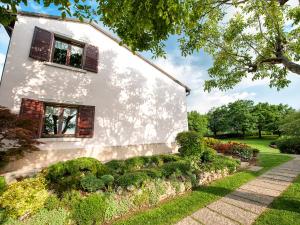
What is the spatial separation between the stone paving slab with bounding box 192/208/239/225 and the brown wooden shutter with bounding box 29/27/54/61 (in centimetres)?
898

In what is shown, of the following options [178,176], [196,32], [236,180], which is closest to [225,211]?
[178,176]

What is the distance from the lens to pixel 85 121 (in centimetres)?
902

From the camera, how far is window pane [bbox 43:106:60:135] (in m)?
8.22

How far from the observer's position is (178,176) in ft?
20.2

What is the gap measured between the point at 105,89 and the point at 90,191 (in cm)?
631

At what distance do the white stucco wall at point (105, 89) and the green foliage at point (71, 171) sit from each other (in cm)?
297

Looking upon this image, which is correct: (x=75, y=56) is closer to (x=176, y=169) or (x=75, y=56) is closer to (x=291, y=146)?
(x=176, y=169)

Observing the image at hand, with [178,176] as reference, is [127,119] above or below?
above

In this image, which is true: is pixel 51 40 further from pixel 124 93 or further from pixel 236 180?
pixel 236 180

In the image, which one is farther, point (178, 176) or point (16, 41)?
point (16, 41)

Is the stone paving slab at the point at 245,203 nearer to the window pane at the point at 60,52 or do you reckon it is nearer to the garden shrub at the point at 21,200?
the garden shrub at the point at 21,200

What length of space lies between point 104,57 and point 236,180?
934 cm

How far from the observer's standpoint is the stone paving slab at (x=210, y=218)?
3.99 metres

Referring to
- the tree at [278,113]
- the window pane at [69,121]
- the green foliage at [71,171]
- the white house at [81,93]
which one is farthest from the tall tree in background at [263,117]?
the green foliage at [71,171]
